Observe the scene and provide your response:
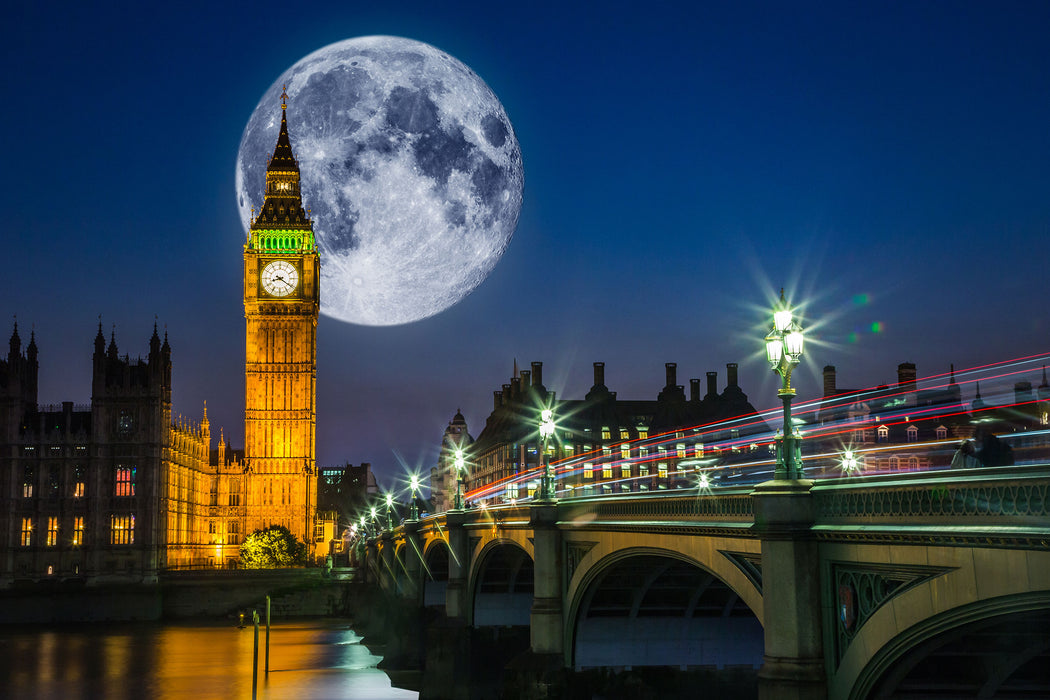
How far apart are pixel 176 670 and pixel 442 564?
56.6 ft

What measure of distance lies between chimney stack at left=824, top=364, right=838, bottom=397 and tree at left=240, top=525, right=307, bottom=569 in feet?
223

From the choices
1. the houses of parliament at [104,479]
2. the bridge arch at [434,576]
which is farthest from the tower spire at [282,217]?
the bridge arch at [434,576]

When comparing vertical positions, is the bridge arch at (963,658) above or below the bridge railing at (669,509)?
below

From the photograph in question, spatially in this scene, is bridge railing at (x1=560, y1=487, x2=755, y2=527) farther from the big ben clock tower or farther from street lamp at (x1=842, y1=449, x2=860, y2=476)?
the big ben clock tower

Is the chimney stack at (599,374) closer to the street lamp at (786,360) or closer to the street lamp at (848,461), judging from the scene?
the street lamp at (848,461)

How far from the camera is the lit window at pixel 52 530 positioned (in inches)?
4897

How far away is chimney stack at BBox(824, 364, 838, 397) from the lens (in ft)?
369

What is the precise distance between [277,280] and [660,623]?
13178 centimetres

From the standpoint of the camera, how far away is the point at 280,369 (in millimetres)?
160875

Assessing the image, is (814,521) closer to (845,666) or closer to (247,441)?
(845,666)

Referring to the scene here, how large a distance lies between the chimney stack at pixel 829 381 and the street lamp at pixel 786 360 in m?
94.9

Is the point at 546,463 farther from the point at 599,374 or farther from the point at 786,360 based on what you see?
the point at 599,374

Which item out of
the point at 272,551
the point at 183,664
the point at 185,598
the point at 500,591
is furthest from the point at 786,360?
the point at 272,551

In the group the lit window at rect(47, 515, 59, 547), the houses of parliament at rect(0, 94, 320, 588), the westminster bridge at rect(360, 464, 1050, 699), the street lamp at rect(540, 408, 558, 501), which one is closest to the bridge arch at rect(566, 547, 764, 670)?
the westminster bridge at rect(360, 464, 1050, 699)
